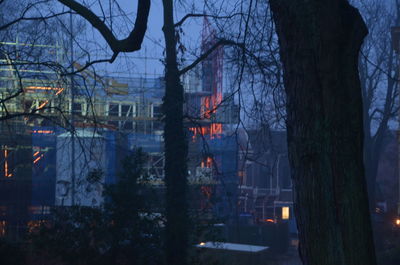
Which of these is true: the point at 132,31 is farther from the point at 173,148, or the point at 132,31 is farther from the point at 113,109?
the point at 113,109

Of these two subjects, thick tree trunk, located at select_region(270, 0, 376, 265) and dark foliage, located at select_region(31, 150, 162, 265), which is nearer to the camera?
thick tree trunk, located at select_region(270, 0, 376, 265)

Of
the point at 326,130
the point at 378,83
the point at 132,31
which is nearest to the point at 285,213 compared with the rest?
the point at 378,83

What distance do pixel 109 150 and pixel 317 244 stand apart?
75.5 feet

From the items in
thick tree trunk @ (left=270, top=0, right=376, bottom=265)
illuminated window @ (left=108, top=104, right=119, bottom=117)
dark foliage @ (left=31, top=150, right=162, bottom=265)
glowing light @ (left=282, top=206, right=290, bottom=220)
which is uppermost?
illuminated window @ (left=108, top=104, right=119, bottom=117)

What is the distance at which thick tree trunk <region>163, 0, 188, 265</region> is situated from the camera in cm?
985

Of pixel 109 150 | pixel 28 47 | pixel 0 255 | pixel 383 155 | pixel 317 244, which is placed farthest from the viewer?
pixel 383 155

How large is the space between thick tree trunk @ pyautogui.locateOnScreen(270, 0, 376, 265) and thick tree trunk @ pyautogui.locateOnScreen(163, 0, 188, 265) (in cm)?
A: 672

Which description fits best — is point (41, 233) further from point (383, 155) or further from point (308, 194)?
point (383, 155)

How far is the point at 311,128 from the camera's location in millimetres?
3217

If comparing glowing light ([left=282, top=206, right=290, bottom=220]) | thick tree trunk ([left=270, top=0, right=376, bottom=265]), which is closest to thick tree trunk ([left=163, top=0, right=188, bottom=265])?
thick tree trunk ([left=270, top=0, right=376, bottom=265])

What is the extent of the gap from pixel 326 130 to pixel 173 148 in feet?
23.9

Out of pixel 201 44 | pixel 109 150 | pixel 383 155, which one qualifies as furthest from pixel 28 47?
pixel 383 155

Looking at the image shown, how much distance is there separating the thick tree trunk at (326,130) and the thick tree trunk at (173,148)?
6719mm

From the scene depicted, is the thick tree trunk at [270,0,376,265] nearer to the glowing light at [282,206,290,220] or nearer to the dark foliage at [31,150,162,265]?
the dark foliage at [31,150,162,265]
